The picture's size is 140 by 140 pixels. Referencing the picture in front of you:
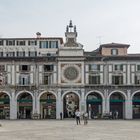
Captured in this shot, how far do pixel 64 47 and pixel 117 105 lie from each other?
17.6 m

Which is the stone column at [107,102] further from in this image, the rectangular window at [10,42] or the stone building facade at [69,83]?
the rectangular window at [10,42]

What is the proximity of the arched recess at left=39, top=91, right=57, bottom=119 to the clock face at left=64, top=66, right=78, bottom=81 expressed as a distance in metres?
5.23

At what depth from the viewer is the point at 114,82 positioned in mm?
96875

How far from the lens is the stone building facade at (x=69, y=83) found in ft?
316

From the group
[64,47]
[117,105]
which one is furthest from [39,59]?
[117,105]

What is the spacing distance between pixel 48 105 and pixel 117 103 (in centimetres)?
1548

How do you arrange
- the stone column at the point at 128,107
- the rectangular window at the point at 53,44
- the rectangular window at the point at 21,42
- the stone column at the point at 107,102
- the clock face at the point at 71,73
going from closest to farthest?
1. the stone column at the point at 128,107
2. the stone column at the point at 107,102
3. the clock face at the point at 71,73
4. the rectangular window at the point at 53,44
5. the rectangular window at the point at 21,42

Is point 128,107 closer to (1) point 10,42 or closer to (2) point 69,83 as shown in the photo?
(2) point 69,83

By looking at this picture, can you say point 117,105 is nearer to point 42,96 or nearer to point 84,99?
point 84,99

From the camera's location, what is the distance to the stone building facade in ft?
316

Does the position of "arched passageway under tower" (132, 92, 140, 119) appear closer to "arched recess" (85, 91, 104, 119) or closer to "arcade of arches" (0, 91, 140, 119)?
"arcade of arches" (0, 91, 140, 119)

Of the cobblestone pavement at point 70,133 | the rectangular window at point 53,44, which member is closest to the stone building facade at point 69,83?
the rectangular window at point 53,44

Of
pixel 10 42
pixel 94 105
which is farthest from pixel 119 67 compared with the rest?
pixel 10 42

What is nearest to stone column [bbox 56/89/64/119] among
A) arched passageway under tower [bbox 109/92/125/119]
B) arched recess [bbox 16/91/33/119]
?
arched recess [bbox 16/91/33/119]
